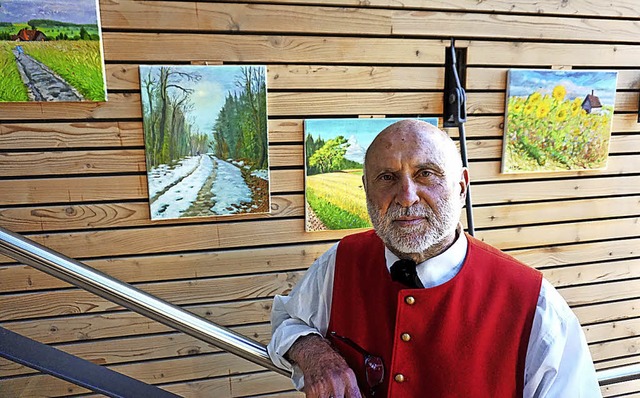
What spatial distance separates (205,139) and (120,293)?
36.0 inches

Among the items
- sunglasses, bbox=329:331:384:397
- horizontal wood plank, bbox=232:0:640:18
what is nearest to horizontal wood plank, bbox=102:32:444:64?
horizontal wood plank, bbox=232:0:640:18

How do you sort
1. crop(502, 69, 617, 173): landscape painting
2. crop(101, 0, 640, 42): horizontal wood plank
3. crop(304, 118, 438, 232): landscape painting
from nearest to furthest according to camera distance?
crop(101, 0, 640, 42): horizontal wood plank < crop(304, 118, 438, 232): landscape painting < crop(502, 69, 617, 173): landscape painting

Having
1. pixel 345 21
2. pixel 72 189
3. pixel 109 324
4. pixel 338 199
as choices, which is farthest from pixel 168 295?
pixel 345 21

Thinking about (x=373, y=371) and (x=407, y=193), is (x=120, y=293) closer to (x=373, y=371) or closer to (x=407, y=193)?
(x=373, y=371)

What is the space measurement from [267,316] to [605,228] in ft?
6.99

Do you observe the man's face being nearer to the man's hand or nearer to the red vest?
the red vest

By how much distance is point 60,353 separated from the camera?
128 cm

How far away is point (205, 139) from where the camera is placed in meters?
1.94

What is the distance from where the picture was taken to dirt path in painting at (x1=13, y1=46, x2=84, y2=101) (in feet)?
5.62

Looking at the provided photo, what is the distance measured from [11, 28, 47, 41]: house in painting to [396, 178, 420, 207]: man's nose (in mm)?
1613

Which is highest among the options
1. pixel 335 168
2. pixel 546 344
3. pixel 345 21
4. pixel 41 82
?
pixel 345 21

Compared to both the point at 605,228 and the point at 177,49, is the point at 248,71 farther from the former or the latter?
the point at 605,228

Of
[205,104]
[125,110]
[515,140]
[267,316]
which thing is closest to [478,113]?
[515,140]

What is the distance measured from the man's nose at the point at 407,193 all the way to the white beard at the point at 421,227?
1 centimetres
